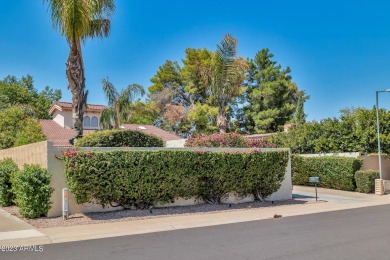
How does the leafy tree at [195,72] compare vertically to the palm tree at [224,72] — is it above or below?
above

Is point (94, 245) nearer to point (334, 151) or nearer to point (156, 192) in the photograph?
point (156, 192)

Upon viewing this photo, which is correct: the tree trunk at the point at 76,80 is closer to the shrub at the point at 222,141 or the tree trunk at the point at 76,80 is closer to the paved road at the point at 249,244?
the shrub at the point at 222,141

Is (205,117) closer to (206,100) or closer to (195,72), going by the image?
(206,100)

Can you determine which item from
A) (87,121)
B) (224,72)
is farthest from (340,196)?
(87,121)

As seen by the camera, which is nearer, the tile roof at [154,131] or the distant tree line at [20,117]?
the distant tree line at [20,117]

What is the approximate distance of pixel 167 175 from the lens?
14859 millimetres

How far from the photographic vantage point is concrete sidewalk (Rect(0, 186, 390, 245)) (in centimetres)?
1028

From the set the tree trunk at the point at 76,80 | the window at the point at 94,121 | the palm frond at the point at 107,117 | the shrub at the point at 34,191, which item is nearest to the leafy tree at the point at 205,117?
the window at the point at 94,121

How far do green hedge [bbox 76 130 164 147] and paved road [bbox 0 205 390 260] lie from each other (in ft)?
18.4

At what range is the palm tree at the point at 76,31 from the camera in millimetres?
15484

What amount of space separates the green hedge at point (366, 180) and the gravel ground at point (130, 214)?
25.7 feet

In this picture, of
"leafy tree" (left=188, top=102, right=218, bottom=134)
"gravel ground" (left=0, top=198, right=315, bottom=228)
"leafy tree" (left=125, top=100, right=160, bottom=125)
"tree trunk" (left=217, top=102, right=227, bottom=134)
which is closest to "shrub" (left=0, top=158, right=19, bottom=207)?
"gravel ground" (left=0, top=198, right=315, bottom=228)

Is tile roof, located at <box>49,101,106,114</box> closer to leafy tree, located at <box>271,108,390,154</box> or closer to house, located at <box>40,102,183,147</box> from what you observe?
house, located at <box>40,102,183,147</box>

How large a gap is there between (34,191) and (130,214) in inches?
130
